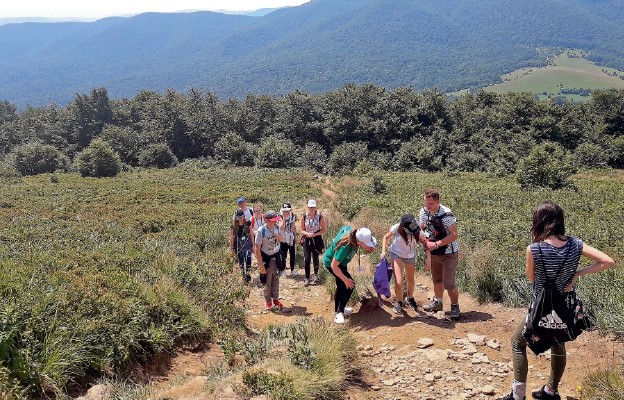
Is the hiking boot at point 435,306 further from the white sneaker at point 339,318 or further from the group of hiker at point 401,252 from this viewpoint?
the white sneaker at point 339,318

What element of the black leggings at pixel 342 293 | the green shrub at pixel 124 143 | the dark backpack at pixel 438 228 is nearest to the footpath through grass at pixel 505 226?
the dark backpack at pixel 438 228

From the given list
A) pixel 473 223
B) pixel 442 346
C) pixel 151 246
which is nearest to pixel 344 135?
pixel 473 223

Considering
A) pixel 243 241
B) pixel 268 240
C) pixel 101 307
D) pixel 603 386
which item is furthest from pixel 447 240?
pixel 243 241

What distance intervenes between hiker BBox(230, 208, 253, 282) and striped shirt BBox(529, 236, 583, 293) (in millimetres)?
6140

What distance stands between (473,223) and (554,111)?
35833mm

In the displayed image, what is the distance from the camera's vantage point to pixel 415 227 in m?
5.93

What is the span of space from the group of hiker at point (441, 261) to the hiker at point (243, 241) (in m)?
0.02

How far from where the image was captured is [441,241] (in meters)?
5.71

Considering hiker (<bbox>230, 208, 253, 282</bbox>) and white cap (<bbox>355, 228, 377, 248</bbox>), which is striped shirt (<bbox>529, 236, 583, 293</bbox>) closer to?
white cap (<bbox>355, 228, 377, 248</bbox>)

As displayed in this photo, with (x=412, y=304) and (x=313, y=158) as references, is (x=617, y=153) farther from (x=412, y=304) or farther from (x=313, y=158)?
(x=412, y=304)

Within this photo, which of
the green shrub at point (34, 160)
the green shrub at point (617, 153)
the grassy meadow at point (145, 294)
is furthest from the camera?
A: the green shrub at point (34, 160)

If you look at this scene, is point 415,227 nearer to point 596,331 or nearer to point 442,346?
point 442,346

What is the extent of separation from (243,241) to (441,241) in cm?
476

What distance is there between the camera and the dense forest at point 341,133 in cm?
4153
